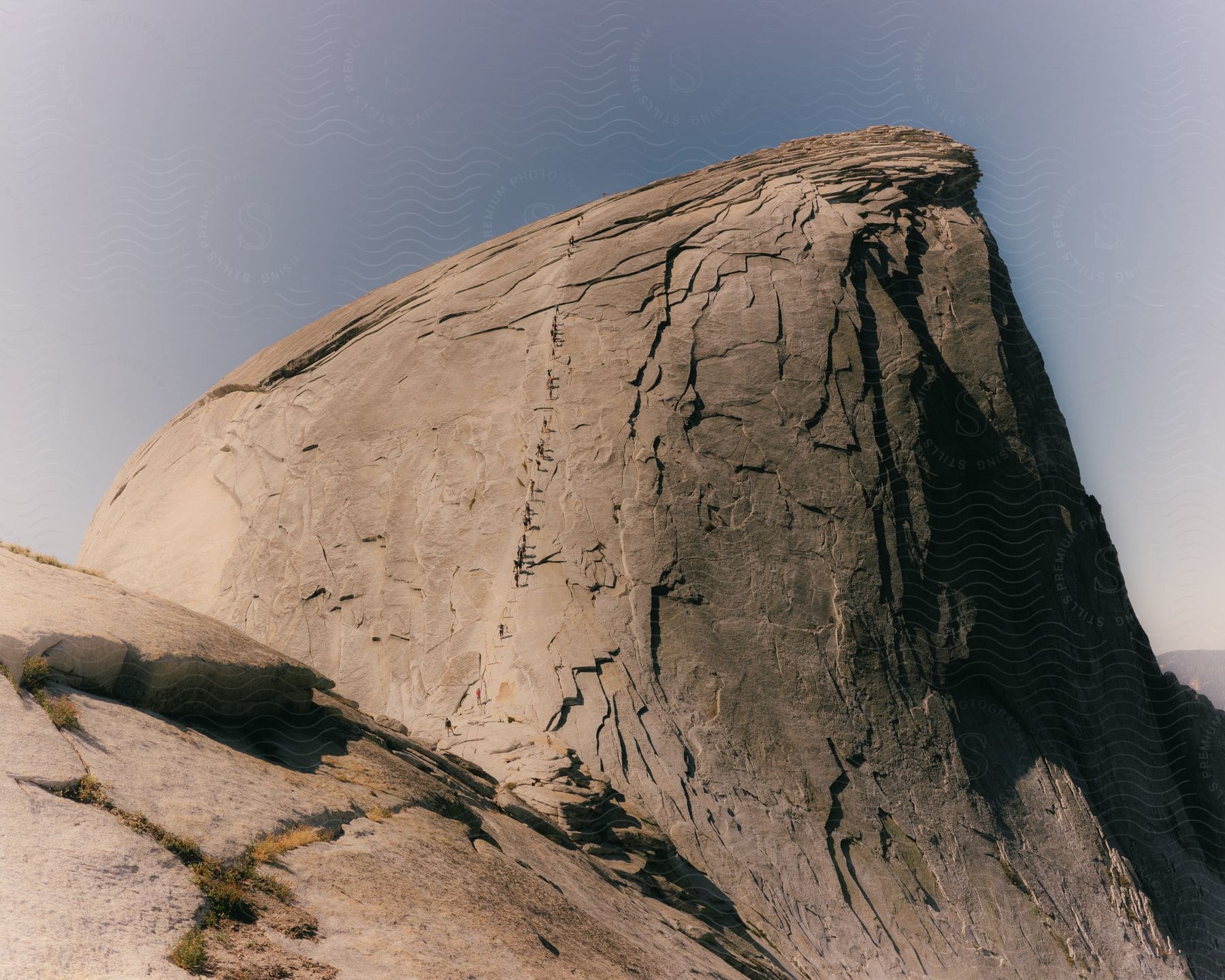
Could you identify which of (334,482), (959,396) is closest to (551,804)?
(334,482)

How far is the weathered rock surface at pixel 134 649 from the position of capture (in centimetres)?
694

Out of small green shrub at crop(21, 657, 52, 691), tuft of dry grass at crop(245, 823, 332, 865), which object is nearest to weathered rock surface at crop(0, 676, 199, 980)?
small green shrub at crop(21, 657, 52, 691)

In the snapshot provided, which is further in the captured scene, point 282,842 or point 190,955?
point 282,842

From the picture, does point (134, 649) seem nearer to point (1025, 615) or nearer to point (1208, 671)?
point (1025, 615)

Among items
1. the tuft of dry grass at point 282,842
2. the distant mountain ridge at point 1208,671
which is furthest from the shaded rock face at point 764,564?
the distant mountain ridge at point 1208,671

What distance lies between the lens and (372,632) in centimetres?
1488

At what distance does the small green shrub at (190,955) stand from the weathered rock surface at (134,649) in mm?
2838

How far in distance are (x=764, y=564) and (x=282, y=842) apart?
30.2ft

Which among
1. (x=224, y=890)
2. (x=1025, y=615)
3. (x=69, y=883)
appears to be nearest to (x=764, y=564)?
(x=1025, y=615)

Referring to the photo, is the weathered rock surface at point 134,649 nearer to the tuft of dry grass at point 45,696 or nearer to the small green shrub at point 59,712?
the tuft of dry grass at point 45,696

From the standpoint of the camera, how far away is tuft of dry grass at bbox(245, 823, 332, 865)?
5.92 meters

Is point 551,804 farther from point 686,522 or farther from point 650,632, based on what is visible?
point 686,522

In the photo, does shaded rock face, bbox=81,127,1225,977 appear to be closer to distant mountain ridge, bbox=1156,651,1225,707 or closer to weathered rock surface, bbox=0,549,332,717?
weathered rock surface, bbox=0,549,332,717

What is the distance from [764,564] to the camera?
14.0m
